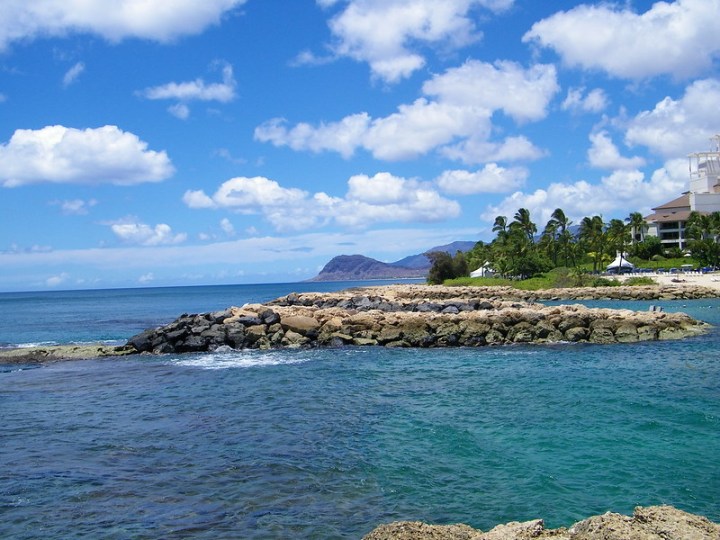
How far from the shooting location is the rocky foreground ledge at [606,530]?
17.9ft

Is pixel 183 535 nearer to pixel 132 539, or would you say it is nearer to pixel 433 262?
pixel 132 539

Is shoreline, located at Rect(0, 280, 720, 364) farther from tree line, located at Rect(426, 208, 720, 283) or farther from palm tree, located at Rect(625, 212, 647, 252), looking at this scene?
palm tree, located at Rect(625, 212, 647, 252)

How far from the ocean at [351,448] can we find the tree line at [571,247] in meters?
67.1

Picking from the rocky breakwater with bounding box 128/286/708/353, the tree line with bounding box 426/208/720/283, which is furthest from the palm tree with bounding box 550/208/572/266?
the rocky breakwater with bounding box 128/286/708/353

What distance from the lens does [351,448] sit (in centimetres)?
1213

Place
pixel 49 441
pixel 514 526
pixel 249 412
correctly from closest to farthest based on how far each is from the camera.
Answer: pixel 514 526 < pixel 49 441 < pixel 249 412

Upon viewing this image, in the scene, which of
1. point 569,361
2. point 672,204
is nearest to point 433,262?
point 672,204

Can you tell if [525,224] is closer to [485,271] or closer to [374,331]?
[485,271]

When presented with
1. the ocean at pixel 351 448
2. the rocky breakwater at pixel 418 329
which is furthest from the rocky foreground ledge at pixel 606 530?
the rocky breakwater at pixel 418 329

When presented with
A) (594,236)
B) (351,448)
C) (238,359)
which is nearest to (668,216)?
(594,236)

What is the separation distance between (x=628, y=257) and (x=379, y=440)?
8993 cm

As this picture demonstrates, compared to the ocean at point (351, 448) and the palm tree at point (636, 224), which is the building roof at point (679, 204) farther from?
the ocean at point (351, 448)

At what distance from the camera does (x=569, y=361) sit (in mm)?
22750

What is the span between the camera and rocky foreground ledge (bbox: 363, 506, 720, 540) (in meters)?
5.46
